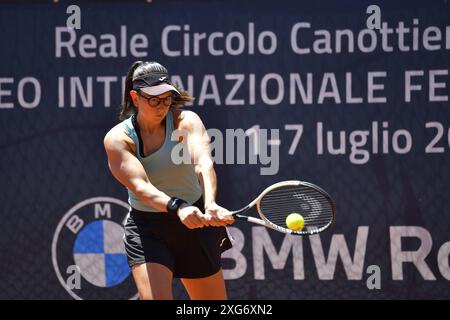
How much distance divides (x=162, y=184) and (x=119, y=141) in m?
0.25

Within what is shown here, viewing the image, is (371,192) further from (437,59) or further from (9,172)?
(9,172)

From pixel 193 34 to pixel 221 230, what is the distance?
1449 millimetres

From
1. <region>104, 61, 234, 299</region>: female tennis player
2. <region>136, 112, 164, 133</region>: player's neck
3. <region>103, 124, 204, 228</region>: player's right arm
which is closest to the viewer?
<region>103, 124, 204, 228</region>: player's right arm

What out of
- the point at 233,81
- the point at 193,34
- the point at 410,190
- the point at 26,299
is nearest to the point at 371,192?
the point at 410,190

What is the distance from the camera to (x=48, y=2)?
5078mm

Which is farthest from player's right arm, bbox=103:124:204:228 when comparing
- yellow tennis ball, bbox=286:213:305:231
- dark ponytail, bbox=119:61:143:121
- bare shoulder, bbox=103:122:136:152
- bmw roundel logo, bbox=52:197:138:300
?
bmw roundel logo, bbox=52:197:138:300

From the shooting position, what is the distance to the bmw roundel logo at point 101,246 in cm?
504

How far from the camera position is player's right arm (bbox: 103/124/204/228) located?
3551mm

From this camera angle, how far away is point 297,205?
3.98 m

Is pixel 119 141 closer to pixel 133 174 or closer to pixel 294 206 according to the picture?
pixel 133 174

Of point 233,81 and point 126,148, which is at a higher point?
point 233,81

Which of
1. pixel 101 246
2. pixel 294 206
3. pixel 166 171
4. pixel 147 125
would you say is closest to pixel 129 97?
pixel 147 125

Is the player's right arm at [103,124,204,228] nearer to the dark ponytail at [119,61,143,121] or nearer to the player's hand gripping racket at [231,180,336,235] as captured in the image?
the dark ponytail at [119,61,143,121]

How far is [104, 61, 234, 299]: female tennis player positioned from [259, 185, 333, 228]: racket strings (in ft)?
0.73
